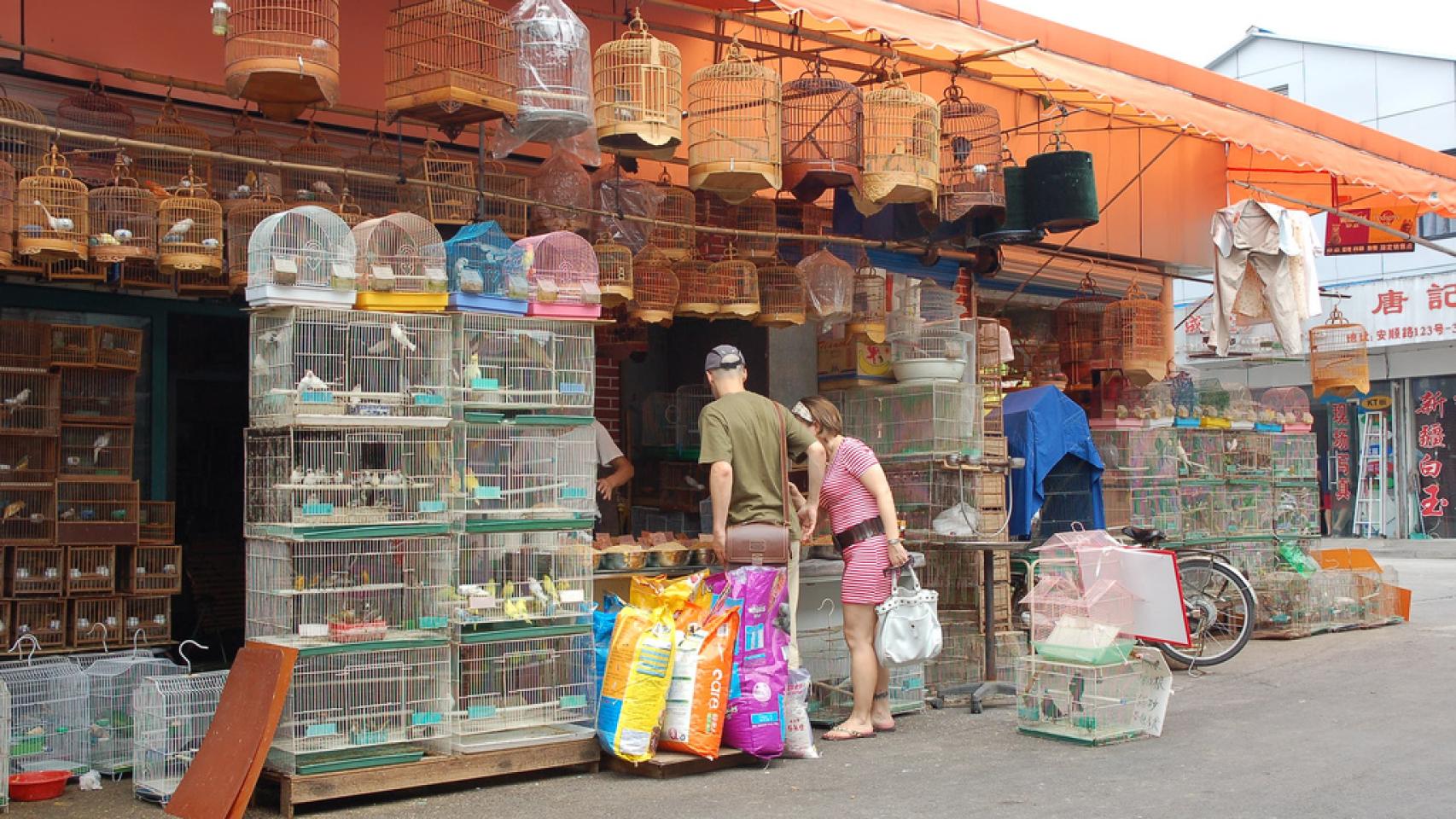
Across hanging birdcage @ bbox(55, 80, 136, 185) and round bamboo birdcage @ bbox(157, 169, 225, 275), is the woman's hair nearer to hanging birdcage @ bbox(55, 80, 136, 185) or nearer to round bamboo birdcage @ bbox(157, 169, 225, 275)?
Answer: round bamboo birdcage @ bbox(157, 169, 225, 275)

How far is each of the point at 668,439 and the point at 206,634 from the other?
12.3ft

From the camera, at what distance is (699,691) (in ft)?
22.2

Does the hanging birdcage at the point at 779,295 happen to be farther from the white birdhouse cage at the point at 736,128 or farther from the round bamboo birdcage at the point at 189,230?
the round bamboo birdcage at the point at 189,230

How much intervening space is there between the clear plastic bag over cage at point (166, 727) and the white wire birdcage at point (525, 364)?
6.24 feet

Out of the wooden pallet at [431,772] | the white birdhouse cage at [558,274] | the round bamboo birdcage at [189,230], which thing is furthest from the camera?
the round bamboo birdcage at [189,230]

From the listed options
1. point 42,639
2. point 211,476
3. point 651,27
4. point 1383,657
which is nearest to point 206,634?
point 211,476

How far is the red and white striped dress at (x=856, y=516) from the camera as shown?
301 inches

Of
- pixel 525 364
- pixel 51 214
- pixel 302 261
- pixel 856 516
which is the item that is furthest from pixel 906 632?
pixel 51 214

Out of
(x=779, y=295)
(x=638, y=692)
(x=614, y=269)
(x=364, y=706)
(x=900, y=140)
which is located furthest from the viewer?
(x=779, y=295)

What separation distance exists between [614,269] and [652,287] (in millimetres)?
474

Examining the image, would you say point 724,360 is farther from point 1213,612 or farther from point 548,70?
point 1213,612

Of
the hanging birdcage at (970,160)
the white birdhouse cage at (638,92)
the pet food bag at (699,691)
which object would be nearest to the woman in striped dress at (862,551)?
the pet food bag at (699,691)

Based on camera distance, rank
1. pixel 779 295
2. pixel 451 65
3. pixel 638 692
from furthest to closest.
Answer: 1. pixel 779 295
2. pixel 451 65
3. pixel 638 692

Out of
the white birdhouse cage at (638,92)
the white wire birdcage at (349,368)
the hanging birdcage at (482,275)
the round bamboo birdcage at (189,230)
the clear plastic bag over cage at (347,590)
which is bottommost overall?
the clear plastic bag over cage at (347,590)
